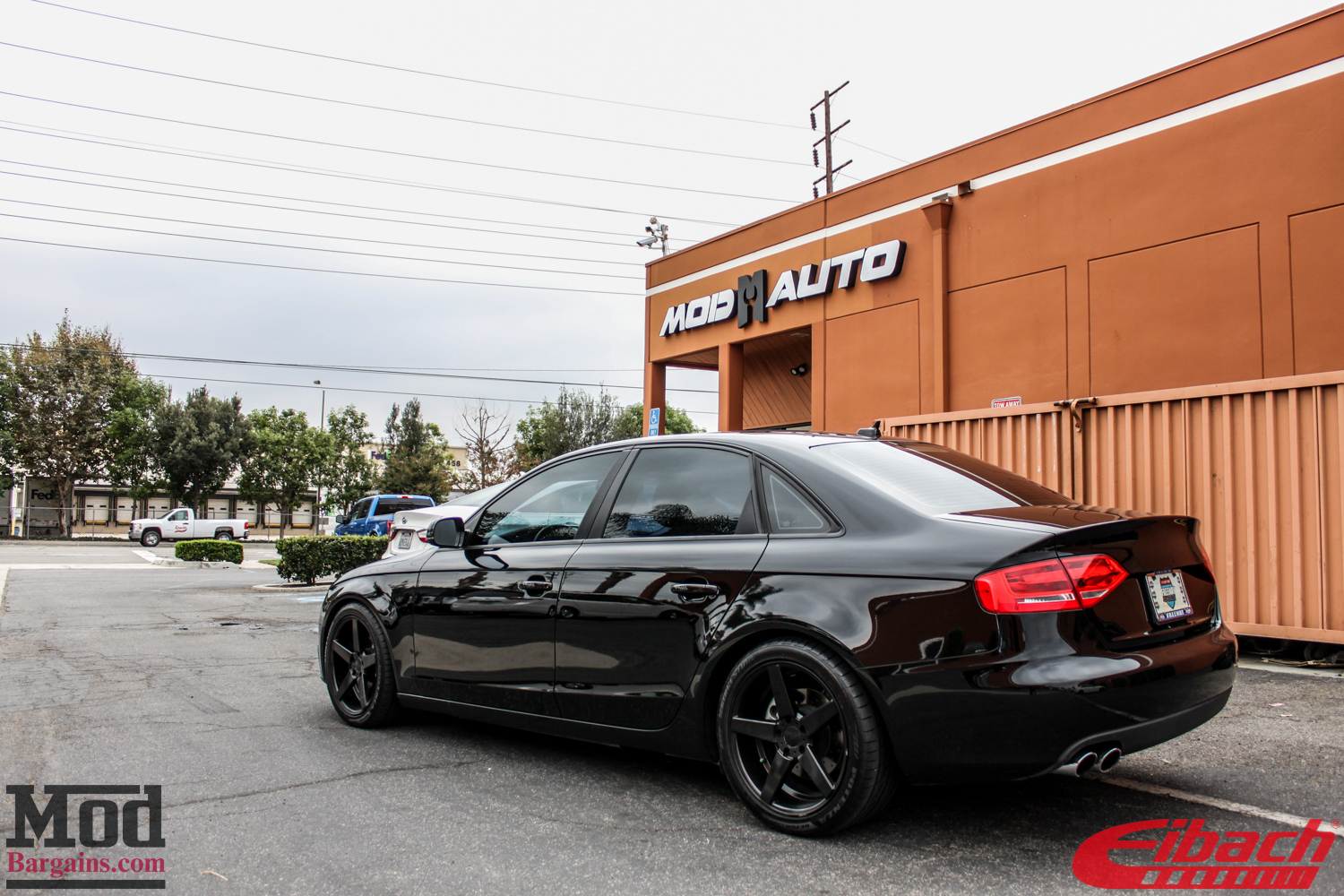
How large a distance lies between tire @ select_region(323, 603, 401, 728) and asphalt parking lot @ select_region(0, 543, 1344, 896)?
11 centimetres

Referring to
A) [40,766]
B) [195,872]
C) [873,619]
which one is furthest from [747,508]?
[40,766]

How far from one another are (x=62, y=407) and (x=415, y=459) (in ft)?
60.8

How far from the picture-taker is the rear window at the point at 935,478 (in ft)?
10.9

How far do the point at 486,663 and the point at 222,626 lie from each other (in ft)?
23.4

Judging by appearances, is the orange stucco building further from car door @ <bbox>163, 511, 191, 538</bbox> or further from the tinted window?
car door @ <bbox>163, 511, 191, 538</bbox>

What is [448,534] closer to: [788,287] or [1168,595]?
[1168,595]

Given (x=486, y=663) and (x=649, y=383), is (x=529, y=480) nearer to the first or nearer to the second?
(x=486, y=663)

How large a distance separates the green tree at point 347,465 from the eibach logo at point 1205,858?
60.6 metres

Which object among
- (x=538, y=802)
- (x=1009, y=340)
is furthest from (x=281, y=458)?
(x=538, y=802)

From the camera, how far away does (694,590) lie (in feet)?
11.4

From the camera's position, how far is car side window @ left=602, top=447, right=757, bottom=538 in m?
3.64

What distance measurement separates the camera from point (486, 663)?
4207mm

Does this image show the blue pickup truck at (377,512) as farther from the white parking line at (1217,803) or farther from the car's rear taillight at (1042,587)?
the car's rear taillight at (1042,587)

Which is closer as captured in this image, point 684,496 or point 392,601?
point 684,496
